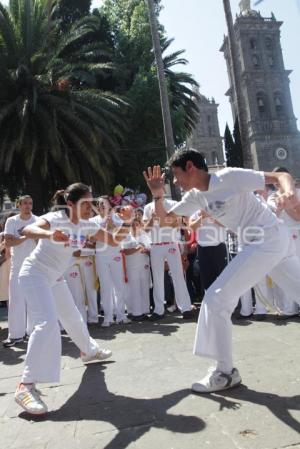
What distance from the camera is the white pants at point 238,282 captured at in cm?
395

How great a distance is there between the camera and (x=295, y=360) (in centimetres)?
462

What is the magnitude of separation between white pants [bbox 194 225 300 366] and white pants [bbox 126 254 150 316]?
169 inches

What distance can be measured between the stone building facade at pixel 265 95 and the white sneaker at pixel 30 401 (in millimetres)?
66750

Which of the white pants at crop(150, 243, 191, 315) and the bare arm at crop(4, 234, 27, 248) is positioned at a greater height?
the bare arm at crop(4, 234, 27, 248)

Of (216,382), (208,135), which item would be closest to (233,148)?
(208,135)

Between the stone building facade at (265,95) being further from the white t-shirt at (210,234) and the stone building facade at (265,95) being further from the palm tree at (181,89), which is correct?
the white t-shirt at (210,234)

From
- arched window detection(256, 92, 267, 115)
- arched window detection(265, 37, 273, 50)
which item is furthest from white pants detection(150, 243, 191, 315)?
arched window detection(265, 37, 273, 50)

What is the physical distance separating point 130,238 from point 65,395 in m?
4.36

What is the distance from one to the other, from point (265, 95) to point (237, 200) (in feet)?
233

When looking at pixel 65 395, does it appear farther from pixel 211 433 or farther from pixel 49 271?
pixel 211 433

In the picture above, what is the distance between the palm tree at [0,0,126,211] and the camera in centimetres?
2003

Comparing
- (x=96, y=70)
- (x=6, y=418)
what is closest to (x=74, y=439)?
(x=6, y=418)

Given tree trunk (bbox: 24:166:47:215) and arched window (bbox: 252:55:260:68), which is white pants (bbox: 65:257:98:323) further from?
arched window (bbox: 252:55:260:68)

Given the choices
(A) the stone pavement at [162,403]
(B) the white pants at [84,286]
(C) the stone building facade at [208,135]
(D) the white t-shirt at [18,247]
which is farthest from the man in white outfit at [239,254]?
(C) the stone building facade at [208,135]
